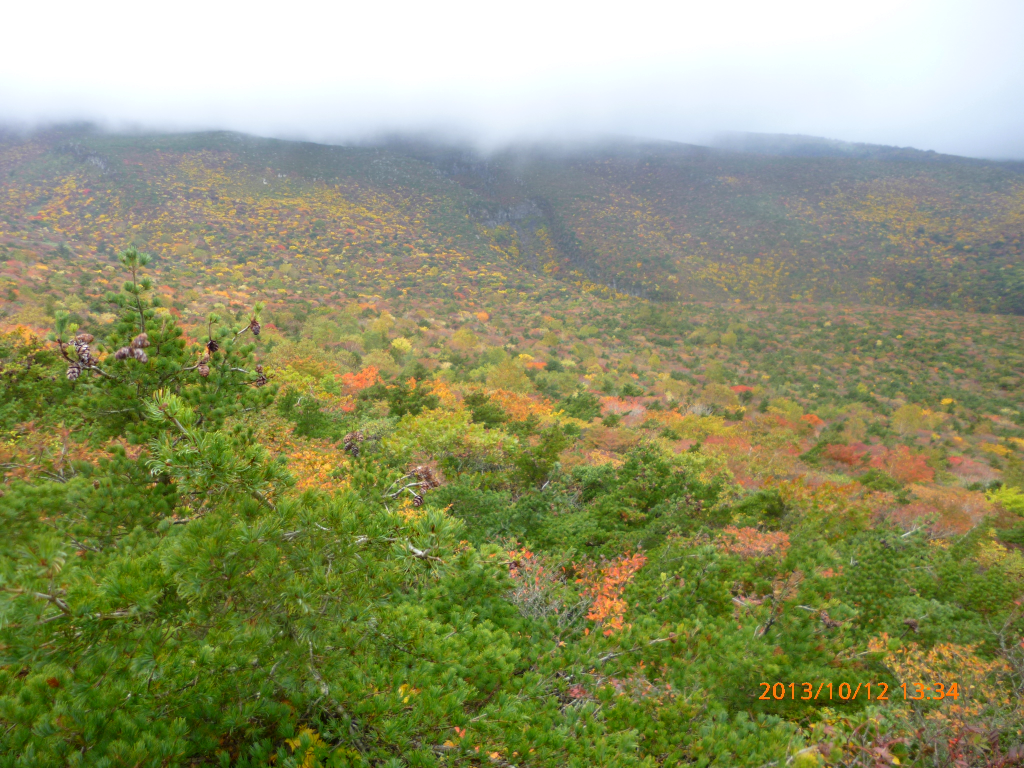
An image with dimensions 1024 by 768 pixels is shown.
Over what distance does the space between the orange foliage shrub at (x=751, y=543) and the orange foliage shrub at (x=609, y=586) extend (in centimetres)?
169

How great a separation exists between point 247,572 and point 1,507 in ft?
6.85

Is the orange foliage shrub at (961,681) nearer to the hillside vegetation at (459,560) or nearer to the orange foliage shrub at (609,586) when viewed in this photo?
the hillside vegetation at (459,560)

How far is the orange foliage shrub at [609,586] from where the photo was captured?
6.70 metres

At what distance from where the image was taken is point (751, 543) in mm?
8859

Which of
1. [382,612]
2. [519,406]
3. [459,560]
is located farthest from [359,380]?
[459,560]

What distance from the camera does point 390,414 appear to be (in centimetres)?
1579

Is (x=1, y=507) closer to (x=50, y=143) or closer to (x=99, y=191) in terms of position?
(x=99, y=191)

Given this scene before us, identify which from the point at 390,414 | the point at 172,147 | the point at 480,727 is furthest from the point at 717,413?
the point at 172,147

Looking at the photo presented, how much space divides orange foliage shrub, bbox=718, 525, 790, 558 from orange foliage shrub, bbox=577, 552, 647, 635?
169 centimetres

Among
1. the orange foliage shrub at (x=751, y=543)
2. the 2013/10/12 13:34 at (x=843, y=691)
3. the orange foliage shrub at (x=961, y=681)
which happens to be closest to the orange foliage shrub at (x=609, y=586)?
the orange foliage shrub at (x=751, y=543)

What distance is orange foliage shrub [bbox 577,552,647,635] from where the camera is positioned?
6.70m

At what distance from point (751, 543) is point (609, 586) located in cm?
326

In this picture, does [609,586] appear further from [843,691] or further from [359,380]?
[359,380]

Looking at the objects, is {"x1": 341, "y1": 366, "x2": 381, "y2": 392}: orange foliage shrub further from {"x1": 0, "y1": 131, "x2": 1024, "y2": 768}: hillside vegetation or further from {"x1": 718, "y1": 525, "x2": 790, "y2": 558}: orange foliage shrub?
{"x1": 718, "y1": 525, "x2": 790, "y2": 558}: orange foliage shrub
